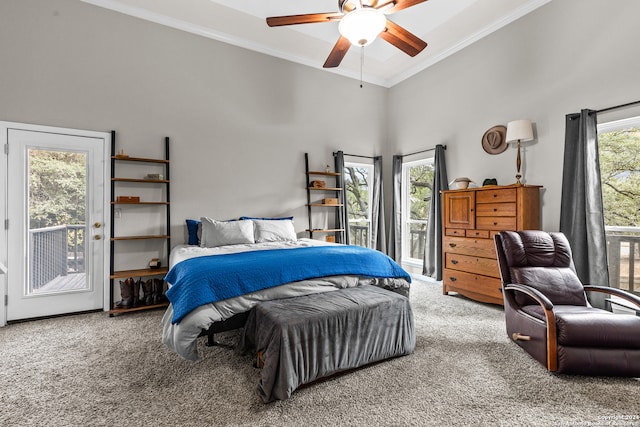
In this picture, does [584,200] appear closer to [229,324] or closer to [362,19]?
[362,19]

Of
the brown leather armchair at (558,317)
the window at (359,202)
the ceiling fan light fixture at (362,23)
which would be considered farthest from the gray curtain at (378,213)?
the ceiling fan light fixture at (362,23)

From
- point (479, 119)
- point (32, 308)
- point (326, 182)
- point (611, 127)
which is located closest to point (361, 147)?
point (326, 182)

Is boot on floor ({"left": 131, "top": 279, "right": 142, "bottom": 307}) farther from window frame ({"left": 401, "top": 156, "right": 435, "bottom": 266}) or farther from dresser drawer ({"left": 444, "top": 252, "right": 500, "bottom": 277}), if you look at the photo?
window frame ({"left": 401, "top": 156, "right": 435, "bottom": 266})

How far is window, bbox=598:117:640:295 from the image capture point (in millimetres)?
3029

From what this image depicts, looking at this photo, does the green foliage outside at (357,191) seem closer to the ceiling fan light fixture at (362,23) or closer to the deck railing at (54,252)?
the ceiling fan light fixture at (362,23)

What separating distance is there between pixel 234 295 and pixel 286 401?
0.80 m

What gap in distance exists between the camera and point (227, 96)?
4422 millimetres

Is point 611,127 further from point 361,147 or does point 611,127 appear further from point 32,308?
point 32,308

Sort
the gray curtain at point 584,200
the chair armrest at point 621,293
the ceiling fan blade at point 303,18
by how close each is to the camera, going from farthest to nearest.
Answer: the gray curtain at point 584,200 < the ceiling fan blade at point 303,18 < the chair armrest at point 621,293

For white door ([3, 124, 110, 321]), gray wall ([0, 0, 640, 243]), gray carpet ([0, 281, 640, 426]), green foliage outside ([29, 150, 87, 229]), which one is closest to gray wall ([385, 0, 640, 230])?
gray wall ([0, 0, 640, 243])

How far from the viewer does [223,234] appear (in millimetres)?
3740

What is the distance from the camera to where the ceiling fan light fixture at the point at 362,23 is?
2.28m

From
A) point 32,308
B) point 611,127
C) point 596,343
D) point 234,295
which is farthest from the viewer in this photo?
point 32,308

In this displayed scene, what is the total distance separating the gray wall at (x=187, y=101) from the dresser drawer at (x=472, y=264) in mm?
2223
